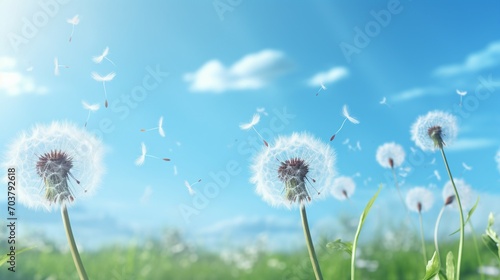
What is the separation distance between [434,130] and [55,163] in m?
1.50

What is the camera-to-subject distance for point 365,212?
1702 millimetres

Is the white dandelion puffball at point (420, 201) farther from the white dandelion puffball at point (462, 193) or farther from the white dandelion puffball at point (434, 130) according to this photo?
the white dandelion puffball at point (434, 130)

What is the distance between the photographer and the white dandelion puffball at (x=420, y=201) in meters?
2.75

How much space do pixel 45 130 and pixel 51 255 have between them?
11.6 feet

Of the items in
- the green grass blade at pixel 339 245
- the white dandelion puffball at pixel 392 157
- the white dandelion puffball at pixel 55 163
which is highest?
the white dandelion puffball at pixel 392 157

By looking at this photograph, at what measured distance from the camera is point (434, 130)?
2348mm

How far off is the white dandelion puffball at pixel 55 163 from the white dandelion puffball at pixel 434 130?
133cm

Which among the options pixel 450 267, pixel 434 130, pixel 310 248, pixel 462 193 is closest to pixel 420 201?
pixel 462 193

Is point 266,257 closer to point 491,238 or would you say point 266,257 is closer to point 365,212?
point 491,238

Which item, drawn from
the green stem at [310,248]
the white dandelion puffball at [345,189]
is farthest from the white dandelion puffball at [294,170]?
the white dandelion puffball at [345,189]

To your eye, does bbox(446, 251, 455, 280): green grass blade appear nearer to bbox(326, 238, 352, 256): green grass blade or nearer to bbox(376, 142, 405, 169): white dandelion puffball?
bbox(326, 238, 352, 256): green grass blade

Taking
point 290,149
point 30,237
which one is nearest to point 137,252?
point 30,237

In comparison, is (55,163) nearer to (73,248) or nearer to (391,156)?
(73,248)

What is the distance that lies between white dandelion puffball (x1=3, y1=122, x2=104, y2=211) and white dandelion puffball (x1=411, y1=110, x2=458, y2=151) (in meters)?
1.33
